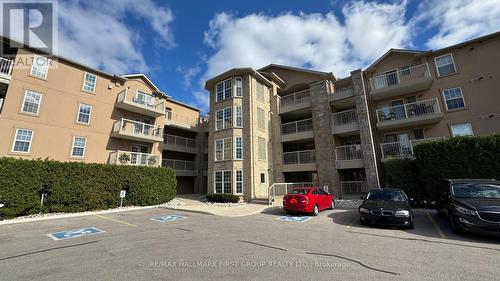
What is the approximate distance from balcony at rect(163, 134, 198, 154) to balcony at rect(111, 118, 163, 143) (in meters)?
3.06

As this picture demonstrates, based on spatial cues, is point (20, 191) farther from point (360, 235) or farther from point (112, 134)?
point (360, 235)

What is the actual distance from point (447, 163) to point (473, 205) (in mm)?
6606

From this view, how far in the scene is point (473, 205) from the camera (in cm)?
735

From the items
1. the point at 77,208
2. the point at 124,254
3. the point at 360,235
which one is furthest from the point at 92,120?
the point at 360,235

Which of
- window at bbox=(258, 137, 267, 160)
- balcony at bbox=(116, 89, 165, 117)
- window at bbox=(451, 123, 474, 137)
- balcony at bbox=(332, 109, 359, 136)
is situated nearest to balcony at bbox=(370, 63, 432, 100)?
balcony at bbox=(332, 109, 359, 136)

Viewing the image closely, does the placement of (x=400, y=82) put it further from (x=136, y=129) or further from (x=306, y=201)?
(x=136, y=129)

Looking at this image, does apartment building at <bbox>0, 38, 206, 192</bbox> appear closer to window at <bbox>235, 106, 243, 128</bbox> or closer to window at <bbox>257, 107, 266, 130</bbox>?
window at <bbox>235, 106, 243, 128</bbox>

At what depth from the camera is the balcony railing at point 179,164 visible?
1026 inches

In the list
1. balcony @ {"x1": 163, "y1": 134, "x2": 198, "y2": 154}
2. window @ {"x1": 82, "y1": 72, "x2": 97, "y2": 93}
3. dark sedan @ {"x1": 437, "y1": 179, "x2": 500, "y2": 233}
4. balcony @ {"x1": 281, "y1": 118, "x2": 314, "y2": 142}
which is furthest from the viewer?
balcony @ {"x1": 163, "y1": 134, "x2": 198, "y2": 154}

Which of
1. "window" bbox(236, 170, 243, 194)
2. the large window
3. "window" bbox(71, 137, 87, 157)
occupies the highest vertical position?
the large window

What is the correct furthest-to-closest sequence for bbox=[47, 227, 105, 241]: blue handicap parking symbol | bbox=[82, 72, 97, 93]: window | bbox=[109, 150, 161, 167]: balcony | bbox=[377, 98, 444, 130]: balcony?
bbox=[109, 150, 161, 167]: balcony < bbox=[82, 72, 97, 93]: window < bbox=[377, 98, 444, 130]: balcony < bbox=[47, 227, 105, 241]: blue handicap parking symbol

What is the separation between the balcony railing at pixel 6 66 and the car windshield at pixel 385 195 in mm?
24547

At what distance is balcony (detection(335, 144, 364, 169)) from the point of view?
18.6 m

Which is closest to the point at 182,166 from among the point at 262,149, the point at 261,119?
the point at 262,149
